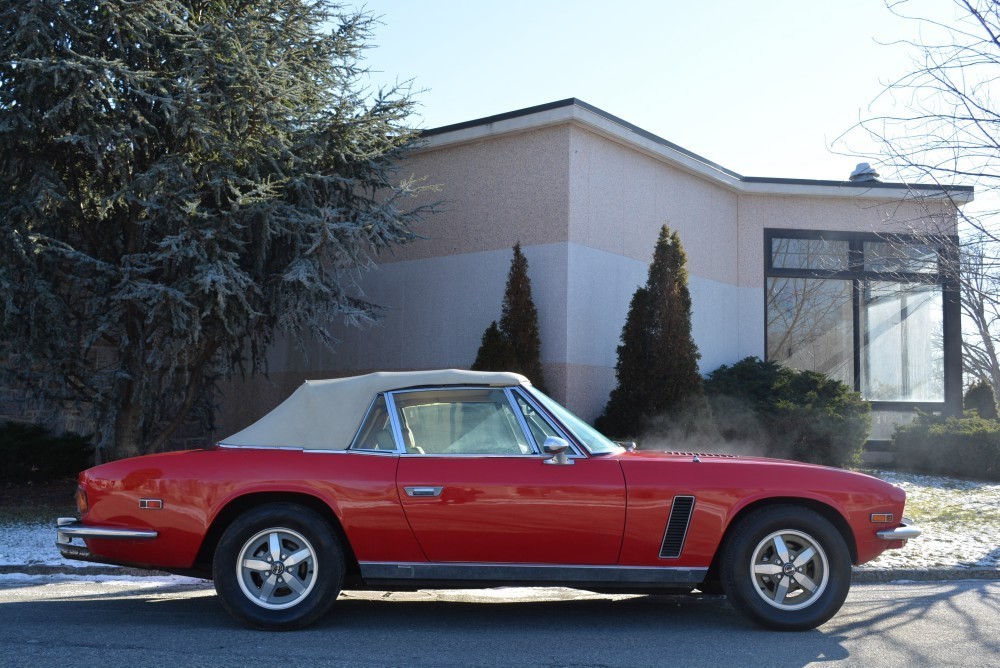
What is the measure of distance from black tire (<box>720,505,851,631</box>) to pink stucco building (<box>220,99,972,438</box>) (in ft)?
20.6

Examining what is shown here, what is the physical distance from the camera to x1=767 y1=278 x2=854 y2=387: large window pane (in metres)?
17.2

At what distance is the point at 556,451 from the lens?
18.1 ft

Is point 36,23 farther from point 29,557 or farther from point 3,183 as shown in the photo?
point 29,557

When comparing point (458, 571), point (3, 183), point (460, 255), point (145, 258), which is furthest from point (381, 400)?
point (460, 255)

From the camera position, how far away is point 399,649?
5020mm

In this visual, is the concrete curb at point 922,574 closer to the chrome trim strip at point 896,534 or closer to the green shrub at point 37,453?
the chrome trim strip at point 896,534

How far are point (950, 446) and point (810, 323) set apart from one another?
331cm

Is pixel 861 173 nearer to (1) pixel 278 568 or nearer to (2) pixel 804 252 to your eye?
(2) pixel 804 252

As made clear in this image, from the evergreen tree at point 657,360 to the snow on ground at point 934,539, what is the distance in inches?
125

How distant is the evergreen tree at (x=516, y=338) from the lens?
12.6 m

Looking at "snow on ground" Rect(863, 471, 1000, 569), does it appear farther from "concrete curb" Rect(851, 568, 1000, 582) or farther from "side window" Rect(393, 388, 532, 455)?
"side window" Rect(393, 388, 532, 455)

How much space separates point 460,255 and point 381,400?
8.52 metres

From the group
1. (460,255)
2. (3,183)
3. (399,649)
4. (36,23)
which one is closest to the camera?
(399,649)

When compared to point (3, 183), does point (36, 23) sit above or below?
above
